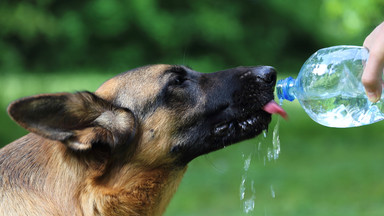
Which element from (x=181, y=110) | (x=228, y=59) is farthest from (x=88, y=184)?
(x=228, y=59)

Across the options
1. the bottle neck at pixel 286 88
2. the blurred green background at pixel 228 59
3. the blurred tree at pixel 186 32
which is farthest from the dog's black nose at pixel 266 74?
the blurred tree at pixel 186 32

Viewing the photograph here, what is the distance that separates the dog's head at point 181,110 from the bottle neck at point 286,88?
13 cm

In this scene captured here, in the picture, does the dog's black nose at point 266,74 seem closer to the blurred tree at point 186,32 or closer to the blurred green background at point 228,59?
the blurred green background at point 228,59

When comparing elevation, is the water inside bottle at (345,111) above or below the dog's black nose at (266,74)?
below

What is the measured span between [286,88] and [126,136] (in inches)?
53.6

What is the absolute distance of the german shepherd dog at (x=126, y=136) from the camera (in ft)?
11.8

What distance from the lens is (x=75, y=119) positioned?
3.63 m

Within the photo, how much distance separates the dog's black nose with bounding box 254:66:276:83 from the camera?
4.26m

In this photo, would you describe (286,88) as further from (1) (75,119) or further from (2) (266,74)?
(1) (75,119)

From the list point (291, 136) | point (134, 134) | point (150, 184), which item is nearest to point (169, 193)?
point (150, 184)

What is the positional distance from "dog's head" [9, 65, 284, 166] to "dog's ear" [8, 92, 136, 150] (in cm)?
1

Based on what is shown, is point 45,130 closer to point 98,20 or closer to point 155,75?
point 155,75

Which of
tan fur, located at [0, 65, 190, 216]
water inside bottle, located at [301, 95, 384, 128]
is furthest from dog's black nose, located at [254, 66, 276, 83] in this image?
tan fur, located at [0, 65, 190, 216]

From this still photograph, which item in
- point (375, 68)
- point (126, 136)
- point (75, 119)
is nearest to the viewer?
point (375, 68)
